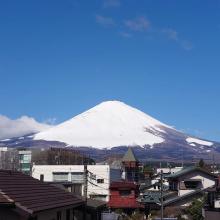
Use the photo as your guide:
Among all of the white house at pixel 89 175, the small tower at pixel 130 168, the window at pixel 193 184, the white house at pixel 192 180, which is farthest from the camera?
the small tower at pixel 130 168

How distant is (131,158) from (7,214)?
275ft

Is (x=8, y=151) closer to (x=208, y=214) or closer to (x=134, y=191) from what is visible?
(x=134, y=191)

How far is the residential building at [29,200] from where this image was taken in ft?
56.4

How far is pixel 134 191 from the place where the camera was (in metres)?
66.4

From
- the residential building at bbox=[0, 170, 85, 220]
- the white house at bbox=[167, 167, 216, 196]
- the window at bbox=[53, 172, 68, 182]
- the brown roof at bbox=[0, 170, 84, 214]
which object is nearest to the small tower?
the window at bbox=[53, 172, 68, 182]

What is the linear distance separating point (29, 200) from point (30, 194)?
1.53 meters

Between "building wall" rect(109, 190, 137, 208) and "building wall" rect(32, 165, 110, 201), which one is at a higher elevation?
"building wall" rect(32, 165, 110, 201)

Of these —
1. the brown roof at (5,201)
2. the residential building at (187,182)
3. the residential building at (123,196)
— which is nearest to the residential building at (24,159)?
the residential building at (123,196)

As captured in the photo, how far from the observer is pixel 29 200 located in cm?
1912

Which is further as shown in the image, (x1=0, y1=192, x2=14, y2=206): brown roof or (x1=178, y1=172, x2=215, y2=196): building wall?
(x1=178, y1=172, x2=215, y2=196): building wall

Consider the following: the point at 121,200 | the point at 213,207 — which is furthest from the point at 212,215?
the point at 121,200

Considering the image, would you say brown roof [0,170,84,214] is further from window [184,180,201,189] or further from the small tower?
the small tower

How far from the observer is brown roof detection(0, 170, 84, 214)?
18.2 meters

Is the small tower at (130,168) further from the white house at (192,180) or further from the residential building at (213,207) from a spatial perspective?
the residential building at (213,207)
